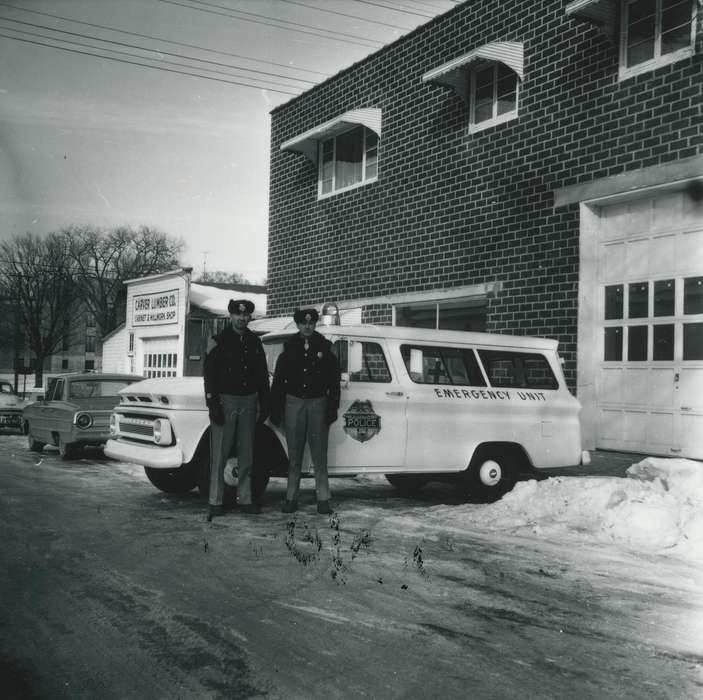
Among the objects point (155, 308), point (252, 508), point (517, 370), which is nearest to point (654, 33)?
point (517, 370)

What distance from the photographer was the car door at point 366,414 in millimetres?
8281

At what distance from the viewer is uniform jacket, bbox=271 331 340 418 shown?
7.85 meters

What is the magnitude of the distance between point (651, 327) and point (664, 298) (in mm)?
429

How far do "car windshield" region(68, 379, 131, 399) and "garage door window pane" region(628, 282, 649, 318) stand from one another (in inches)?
324

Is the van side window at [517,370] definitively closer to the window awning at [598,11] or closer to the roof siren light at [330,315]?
the roof siren light at [330,315]

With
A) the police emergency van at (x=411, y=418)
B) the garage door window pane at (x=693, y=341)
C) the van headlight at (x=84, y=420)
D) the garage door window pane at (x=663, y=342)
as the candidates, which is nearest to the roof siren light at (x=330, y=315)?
the police emergency van at (x=411, y=418)

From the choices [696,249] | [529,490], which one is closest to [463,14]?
[696,249]

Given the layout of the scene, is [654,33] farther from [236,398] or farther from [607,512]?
[236,398]

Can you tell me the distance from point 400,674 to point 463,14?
12644 mm

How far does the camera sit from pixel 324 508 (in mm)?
7891

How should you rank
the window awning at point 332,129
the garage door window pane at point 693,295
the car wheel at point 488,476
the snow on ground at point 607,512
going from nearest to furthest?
the snow on ground at point 607,512, the car wheel at point 488,476, the garage door window pane at point 693,295, the window awning at point 332,129

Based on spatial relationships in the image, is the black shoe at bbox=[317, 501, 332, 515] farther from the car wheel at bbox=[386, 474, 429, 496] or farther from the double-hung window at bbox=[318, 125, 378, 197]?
the double-hung window at bbox=[318, 125, 378, 197]

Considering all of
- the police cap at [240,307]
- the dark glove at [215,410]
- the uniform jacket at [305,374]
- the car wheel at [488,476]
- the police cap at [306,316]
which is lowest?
the car wheel at [488,476]

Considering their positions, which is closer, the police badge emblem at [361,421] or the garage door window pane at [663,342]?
the police badge emblem at [361,421]
